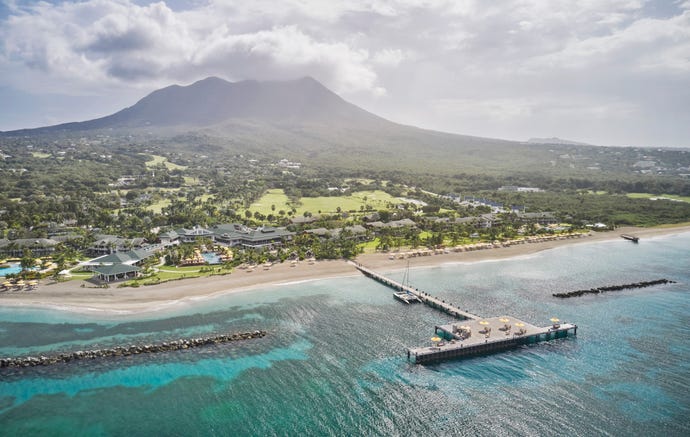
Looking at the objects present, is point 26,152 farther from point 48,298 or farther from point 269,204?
point 48,298

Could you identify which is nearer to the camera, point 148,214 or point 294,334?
point 294,334

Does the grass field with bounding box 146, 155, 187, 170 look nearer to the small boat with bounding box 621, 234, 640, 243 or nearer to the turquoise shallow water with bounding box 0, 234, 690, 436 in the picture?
the turquoise shallow water with bounding box 0, 234, 690, 436

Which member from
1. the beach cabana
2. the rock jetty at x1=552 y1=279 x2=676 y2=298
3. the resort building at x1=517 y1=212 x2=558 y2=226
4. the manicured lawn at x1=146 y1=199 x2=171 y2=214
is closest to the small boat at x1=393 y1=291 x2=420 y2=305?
the rock jetty at x1=552 y1=279 x2=676 y2=298

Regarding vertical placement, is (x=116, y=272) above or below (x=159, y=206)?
below

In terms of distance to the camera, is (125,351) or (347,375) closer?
(347,375)

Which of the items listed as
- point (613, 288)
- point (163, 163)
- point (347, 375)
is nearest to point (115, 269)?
point (347, 375)

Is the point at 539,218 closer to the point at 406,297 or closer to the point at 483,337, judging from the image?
the point at 406,297

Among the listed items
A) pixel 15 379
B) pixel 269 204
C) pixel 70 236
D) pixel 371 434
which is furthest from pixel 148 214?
pixel 371 434
